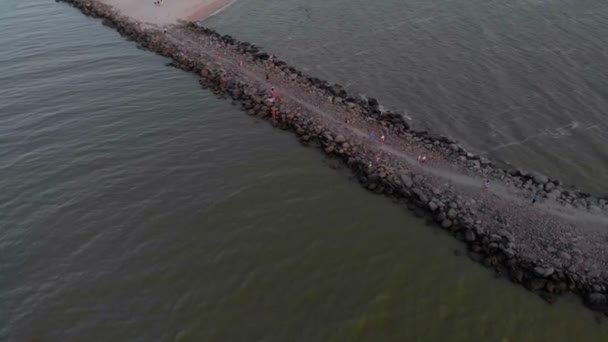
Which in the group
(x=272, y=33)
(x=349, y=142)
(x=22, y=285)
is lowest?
(x=22, y=285)

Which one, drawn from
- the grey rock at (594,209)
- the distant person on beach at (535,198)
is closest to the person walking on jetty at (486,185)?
the distant person on beach at (535,198)

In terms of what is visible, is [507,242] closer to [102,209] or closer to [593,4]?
[102,209]

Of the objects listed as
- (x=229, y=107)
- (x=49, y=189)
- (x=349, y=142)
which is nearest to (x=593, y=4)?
(x=349, y=142)

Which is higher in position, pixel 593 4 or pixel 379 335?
pixel 593 4

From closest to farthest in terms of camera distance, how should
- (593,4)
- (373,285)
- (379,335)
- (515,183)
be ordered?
(379,335)
(373,285)
(515,183)
(593,4)

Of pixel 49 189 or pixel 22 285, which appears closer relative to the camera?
pixel 22 285

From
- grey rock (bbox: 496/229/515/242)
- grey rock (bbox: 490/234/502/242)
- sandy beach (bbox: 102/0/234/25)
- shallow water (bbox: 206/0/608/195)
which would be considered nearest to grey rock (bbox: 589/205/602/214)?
shallow water (bbox: 206/0/608/195)
